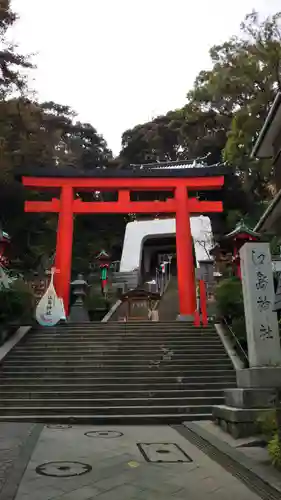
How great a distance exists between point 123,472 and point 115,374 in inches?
Result: 265

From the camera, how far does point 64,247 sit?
1756 centimetres

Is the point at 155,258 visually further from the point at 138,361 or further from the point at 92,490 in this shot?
the point at 92,490

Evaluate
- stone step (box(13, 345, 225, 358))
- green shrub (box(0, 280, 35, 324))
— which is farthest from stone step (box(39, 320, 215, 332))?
stone step (box(13, 345, 225, 358))

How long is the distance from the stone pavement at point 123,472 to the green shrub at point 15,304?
7973 millimetres

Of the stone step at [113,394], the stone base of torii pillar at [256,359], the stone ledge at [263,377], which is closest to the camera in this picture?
the stone base of torii pillar at [256,359]

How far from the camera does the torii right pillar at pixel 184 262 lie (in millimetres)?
16875

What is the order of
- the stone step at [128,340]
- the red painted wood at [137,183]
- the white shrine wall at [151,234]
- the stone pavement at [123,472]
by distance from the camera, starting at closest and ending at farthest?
the stone pavement at [123,472] → the stone step at [128,340] → the red painted wood at [137,183] → the white shrine wall at [151,234]

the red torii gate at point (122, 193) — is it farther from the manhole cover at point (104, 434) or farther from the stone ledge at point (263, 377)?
the manhole cover at point (104, 434)

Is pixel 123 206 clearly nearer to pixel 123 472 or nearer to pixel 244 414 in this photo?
pixel 244 414

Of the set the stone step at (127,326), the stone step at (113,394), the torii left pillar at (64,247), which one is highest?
the torii left pillar at (64,247)

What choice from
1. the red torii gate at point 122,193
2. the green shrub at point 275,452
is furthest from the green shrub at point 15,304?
the green shrub at point 275,452

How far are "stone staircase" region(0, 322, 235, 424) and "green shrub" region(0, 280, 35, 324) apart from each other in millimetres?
792

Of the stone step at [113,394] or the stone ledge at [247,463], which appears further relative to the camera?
the stone step at [113,394]

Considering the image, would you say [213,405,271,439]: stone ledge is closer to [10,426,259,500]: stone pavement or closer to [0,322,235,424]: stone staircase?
[10,426,259,500]: stone pavement
